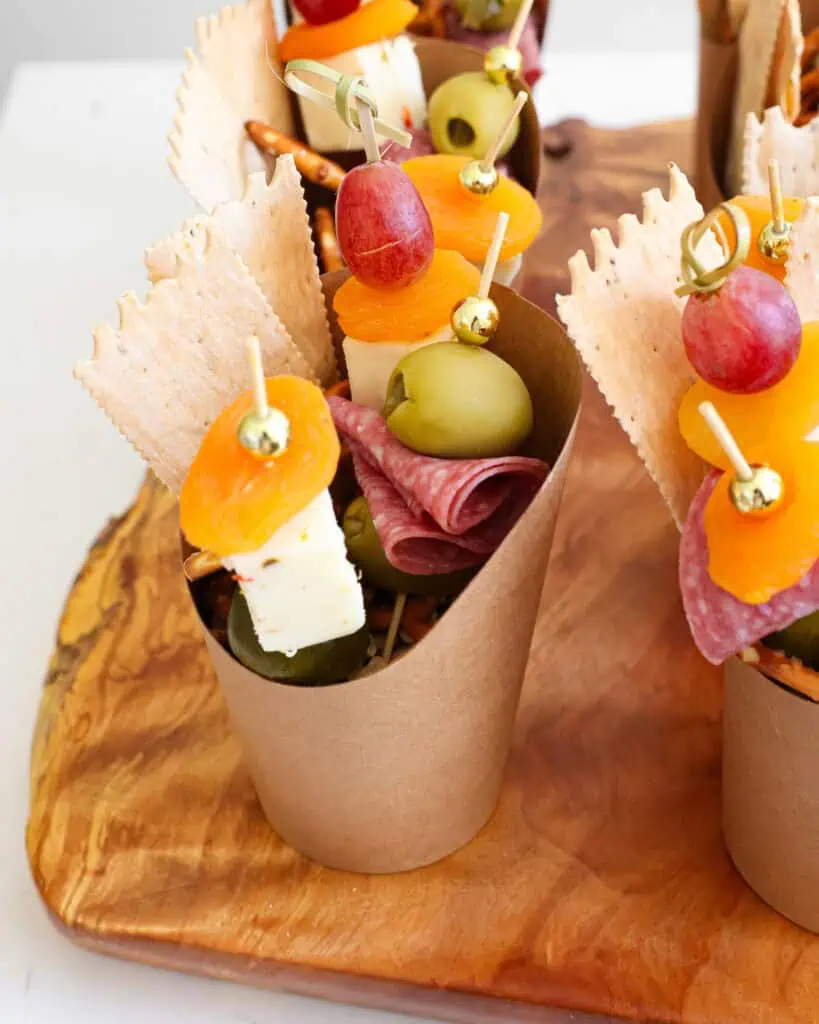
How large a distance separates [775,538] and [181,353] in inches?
13.2

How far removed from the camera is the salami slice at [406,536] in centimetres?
64

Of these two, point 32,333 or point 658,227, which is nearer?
point 658,227

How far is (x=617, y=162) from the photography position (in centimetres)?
131

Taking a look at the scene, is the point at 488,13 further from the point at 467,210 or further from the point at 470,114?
the point at 467,210

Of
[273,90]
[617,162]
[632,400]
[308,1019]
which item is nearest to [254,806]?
[308,1019]

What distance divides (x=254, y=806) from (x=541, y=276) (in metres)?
0.60

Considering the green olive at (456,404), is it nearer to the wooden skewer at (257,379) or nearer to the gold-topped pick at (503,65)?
the wooden skewer at (257,379)

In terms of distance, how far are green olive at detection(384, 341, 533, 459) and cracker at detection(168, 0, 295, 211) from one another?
29cm

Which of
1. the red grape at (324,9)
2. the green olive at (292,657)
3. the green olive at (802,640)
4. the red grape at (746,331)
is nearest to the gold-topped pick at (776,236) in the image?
the red grape at (746,331)

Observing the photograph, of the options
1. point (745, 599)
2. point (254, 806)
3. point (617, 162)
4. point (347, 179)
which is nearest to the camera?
point (745, 599)

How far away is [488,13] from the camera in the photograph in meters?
1.08

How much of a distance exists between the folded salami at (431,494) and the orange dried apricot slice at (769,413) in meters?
0.09

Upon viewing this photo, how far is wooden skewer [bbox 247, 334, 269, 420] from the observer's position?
0.54 meters

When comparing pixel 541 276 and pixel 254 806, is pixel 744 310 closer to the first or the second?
pixel 254 806
